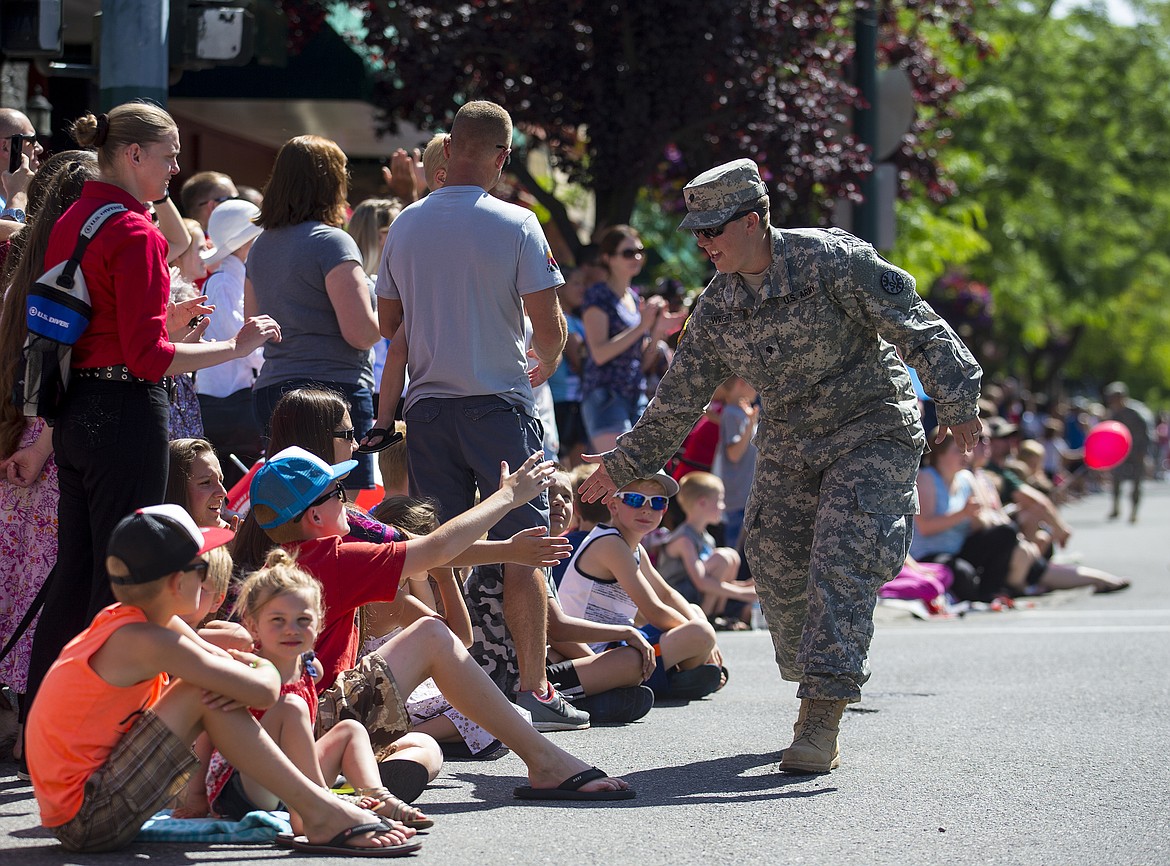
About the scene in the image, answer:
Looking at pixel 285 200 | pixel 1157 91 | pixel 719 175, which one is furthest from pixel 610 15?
pixel 1157 91

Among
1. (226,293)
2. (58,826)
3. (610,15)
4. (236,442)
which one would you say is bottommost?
(58,826)

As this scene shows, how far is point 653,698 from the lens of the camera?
23.7 ft

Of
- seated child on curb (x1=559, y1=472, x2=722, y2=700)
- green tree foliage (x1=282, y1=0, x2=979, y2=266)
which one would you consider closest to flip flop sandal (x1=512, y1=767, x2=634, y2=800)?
seated child on curb (x1=559, y1=472, x2=722, y2=700)

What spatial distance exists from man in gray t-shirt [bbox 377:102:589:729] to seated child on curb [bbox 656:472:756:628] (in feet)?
11.2

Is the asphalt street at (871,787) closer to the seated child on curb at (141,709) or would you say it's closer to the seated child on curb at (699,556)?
the seated child on curb at (141,709)

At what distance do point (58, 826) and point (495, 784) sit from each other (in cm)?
163

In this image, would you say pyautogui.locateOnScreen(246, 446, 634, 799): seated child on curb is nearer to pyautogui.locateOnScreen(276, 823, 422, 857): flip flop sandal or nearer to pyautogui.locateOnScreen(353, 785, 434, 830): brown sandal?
pyautogui.locateOnScreen(353, 785, 434, 830): brown sandal

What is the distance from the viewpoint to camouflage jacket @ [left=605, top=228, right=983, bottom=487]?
586 centimetres

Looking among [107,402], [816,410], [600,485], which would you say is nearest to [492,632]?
[600,485]

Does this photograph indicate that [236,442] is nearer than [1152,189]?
Yes

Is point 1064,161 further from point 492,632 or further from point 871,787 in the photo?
point 871,787

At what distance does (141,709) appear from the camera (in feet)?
14.5

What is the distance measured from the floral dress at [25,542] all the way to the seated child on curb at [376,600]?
4.33 feet

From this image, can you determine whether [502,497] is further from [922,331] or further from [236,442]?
[236,442]
